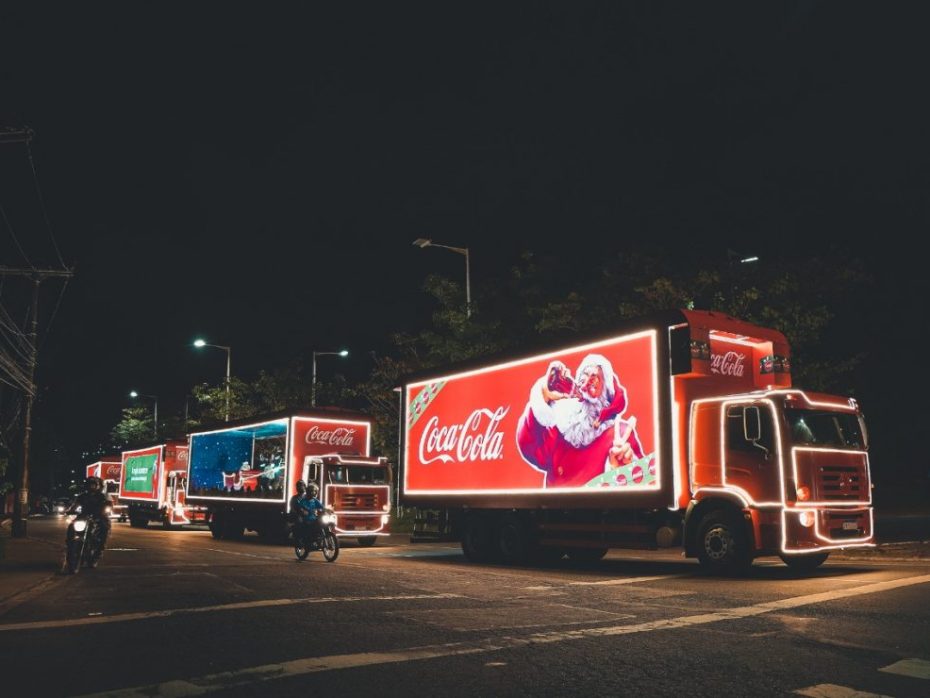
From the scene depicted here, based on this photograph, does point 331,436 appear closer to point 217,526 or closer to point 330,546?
point 217,526

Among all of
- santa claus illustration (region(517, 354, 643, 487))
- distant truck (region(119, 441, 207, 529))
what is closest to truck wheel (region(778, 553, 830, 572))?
santa claus illustration (region(517, 354, 643, 487))

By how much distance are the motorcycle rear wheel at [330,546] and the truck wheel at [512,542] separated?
3281 millimetres

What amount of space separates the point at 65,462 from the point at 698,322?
309ft

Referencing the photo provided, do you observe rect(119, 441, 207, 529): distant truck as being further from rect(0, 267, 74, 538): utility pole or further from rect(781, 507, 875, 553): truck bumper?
rect(781, 507, 875, 553): truck bumper

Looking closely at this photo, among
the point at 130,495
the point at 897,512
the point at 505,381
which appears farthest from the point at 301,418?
the point at 897,512

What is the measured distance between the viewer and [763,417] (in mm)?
12430

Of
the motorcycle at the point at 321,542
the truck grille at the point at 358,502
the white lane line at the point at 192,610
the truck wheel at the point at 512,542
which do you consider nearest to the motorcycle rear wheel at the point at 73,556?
the motorcycle at the point at 321,542

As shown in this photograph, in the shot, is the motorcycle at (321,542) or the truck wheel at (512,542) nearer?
the truck wheel at (512,542)

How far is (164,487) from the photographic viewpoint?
35.0 metres

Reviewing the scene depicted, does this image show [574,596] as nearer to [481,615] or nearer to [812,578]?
[481,615]

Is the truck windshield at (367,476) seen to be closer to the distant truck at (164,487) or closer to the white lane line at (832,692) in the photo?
the distant truck at (164,487)

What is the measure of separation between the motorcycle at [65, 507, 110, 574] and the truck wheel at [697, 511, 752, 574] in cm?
1008

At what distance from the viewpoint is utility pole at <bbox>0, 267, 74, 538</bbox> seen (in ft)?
81.8

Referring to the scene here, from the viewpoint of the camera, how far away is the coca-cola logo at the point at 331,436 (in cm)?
2350
